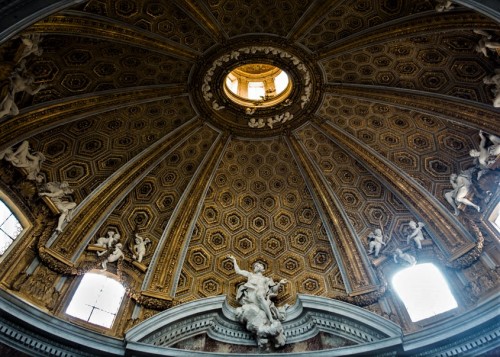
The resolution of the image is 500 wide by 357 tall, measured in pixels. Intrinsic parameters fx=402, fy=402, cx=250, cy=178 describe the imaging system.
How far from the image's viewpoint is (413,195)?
1478cm

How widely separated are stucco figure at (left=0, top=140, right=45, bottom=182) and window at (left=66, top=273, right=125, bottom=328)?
3.62 m

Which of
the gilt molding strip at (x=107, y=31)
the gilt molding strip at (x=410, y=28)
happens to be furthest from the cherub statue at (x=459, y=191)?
the gilt molding strip at (x=107, y=31)

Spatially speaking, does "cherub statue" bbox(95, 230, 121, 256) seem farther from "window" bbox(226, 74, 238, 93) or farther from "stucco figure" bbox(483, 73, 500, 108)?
"stucco figure" bbox(483, 73, 500, 108)

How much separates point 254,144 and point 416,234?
291 inches

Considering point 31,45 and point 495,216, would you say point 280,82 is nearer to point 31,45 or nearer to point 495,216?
point 495,216

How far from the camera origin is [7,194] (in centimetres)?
1181

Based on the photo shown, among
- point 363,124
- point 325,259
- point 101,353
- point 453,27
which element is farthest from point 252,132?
point 101,353

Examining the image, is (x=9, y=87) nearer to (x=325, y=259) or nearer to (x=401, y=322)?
(x=325, y=259)

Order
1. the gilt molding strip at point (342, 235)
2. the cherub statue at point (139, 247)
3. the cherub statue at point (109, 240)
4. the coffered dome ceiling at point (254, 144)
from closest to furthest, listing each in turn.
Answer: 1. the coffered dome ceiling at point (254, 144)
2. the cherub statue at point (109, 240)
3. the gilt molding strip at point (342, 235)
4. the cherub statue at point (139, 247)

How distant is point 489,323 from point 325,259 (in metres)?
6.48

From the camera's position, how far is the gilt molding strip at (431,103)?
41.4 ft

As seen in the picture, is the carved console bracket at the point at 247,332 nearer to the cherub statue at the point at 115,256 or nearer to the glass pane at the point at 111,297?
the glass pane at the point at 111,297

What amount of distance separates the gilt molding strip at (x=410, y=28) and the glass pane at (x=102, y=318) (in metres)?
11.6

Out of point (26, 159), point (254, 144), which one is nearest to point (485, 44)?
point (254, 144)
